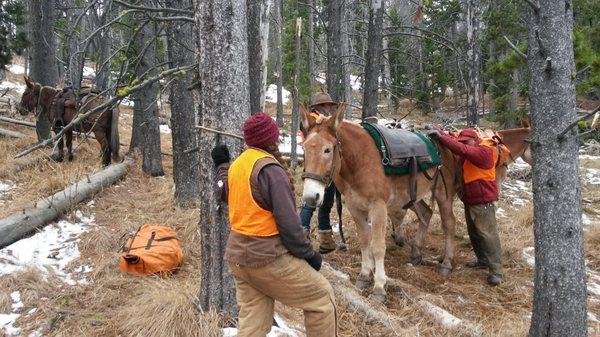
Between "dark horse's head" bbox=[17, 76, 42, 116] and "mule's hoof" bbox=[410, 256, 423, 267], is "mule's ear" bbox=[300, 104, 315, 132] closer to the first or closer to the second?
"mule's hoof" bbox=[410, 256, 423, 267]

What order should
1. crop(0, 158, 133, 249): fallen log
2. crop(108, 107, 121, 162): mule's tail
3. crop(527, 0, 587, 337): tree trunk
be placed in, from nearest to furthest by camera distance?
crop(527, 0, 587, 337): tree trunk < crop(0, 158, 133, 249): fallen log < crop(108, 107, 121, 162): mule's tail

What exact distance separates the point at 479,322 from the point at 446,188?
2.27 metres

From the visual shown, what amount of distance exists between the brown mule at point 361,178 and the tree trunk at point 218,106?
939 millimetres

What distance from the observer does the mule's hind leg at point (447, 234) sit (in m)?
6.56

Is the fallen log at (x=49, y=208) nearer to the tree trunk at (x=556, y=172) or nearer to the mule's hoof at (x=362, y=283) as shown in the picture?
the mule's hoof at (x=362, y=283)

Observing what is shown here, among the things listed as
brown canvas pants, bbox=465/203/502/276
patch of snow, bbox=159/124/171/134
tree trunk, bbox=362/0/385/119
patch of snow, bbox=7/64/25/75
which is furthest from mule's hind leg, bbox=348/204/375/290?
patch of snow, bbox=7/64/25/75

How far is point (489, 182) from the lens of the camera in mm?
6180

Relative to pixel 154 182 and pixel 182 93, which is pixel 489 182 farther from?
pixel 154 182

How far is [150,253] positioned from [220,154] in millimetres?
2263

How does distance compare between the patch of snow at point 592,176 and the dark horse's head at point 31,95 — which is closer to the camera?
the dark horse's head at point 31,95

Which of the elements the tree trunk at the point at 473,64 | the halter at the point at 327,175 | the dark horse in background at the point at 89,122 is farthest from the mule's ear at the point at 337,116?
the tree trunk at the point at 473,64

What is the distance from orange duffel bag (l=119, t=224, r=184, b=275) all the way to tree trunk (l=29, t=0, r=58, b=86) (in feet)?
Answer: 25.2

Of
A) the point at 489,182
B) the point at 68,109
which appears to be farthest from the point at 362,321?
the point at 68,109

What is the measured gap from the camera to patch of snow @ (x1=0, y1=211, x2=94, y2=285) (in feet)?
18.0
